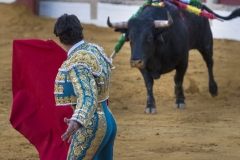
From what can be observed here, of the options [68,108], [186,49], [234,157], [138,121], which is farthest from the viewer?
[186,49]

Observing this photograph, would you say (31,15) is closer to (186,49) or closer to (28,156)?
(186,49)

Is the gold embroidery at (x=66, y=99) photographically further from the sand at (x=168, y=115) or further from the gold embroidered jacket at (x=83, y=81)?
the sand at (x=168, y=115)

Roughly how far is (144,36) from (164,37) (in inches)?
15.3

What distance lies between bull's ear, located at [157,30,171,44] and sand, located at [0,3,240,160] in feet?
2.70

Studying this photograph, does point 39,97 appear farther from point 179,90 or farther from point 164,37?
point 179,90

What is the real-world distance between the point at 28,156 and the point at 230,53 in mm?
6306

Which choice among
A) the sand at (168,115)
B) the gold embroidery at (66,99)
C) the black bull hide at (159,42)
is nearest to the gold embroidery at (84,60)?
the gold embroidery at (66,99)

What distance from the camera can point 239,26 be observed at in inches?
456

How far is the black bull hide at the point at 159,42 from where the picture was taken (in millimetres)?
7211

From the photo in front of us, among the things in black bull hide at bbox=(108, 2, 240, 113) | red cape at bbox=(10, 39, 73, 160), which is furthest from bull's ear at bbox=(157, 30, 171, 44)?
red cape at bbox=(10, 39, 73, 160)

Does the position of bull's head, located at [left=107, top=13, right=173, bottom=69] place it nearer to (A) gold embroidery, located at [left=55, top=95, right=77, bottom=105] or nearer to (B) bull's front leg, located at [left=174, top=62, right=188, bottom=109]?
(B) bull's front leg, located at [left=174, top=62, right=188, bottom=109]

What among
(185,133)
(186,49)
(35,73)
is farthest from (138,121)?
(35,73)

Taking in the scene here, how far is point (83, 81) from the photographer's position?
330cm

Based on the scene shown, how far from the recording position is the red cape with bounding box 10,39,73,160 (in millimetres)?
4023
